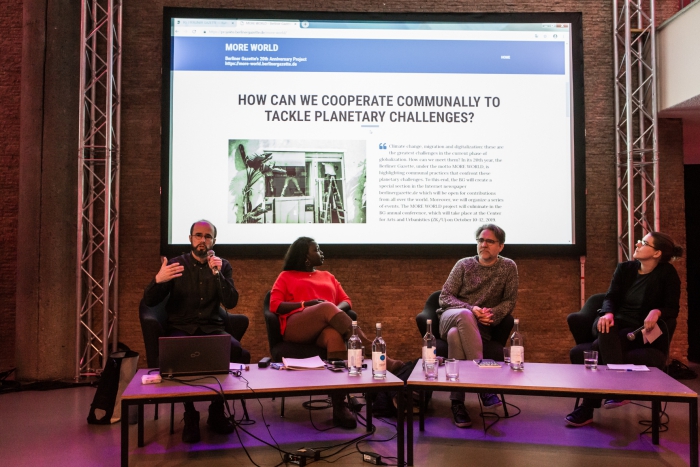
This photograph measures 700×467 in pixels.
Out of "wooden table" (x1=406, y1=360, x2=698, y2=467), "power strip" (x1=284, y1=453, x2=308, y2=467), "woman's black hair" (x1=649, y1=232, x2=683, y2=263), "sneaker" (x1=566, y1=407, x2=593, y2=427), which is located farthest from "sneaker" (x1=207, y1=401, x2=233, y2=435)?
"woman's black hair" (x1=649, y1=232, x2=683, y2=263)

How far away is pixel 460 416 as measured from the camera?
146 inches

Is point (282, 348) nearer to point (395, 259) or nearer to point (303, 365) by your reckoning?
point (303, 365)

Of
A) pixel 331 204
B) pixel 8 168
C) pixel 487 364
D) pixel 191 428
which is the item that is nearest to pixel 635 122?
pixel 331 204

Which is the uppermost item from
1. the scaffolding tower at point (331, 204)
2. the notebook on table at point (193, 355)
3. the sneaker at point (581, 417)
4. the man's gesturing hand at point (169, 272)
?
the scaffolding tower at point (331, 204)

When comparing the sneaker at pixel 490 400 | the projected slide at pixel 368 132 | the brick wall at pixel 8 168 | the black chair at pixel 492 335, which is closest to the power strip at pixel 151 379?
the black chair at pixel 492 335

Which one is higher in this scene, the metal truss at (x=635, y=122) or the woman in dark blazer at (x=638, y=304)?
the metal truss at (x=635, y=122)

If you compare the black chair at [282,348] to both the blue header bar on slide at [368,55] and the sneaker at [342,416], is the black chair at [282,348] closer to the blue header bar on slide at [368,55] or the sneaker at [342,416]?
the sneaker at [342,416]

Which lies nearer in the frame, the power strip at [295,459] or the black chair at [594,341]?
the power strip at [295,459]

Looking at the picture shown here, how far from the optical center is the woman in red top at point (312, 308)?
13.3 feet

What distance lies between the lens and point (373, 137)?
5.54m

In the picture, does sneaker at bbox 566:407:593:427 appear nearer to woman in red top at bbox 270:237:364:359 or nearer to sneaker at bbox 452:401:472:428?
sneaker at bbox 452:401:472:428

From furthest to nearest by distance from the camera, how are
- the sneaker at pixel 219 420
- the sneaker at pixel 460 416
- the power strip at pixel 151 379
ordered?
the sneaker at pixel 460 416 → the sneaker at pixel 219 420 → the power strip at pixel 151 379

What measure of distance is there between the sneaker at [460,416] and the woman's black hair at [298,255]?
1.56 metres

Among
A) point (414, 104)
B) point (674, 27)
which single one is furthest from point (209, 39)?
point (674, 27)
